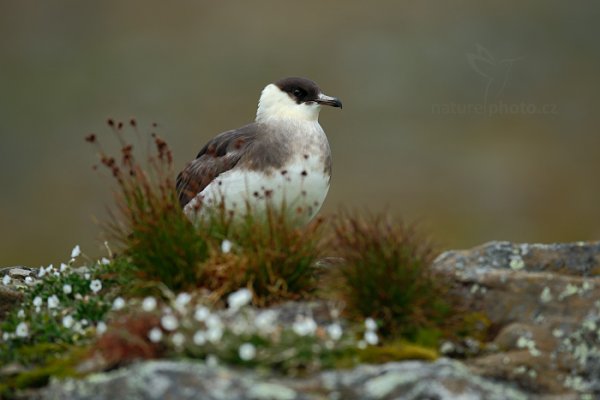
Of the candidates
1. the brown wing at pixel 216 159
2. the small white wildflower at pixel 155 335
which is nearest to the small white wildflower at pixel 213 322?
the small white wildflower at pixel 155 335

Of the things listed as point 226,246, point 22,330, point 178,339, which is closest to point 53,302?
point 22,330

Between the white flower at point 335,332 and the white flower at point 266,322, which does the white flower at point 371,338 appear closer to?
→ the white flower at point 335,332

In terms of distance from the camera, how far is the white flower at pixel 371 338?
6.14 meters

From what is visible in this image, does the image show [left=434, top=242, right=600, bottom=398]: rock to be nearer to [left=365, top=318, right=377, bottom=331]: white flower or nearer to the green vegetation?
the green vegetation

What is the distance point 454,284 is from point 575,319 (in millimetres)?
928

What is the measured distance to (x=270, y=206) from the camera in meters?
8.23

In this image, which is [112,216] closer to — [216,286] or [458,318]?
[216,286]

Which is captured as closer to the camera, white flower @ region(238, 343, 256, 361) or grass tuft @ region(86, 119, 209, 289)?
white flower @ region(238, 343, 256, 361)

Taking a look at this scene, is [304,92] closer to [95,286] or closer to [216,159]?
[216,159]

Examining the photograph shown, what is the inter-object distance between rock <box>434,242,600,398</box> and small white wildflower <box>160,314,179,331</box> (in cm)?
195

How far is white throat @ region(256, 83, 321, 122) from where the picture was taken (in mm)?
10375

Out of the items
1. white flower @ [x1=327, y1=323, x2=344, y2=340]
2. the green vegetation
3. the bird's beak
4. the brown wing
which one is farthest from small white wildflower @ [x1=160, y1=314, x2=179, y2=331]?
the bird's beak

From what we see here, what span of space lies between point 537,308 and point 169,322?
2.70 metres

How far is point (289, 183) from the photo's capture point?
9484mm
